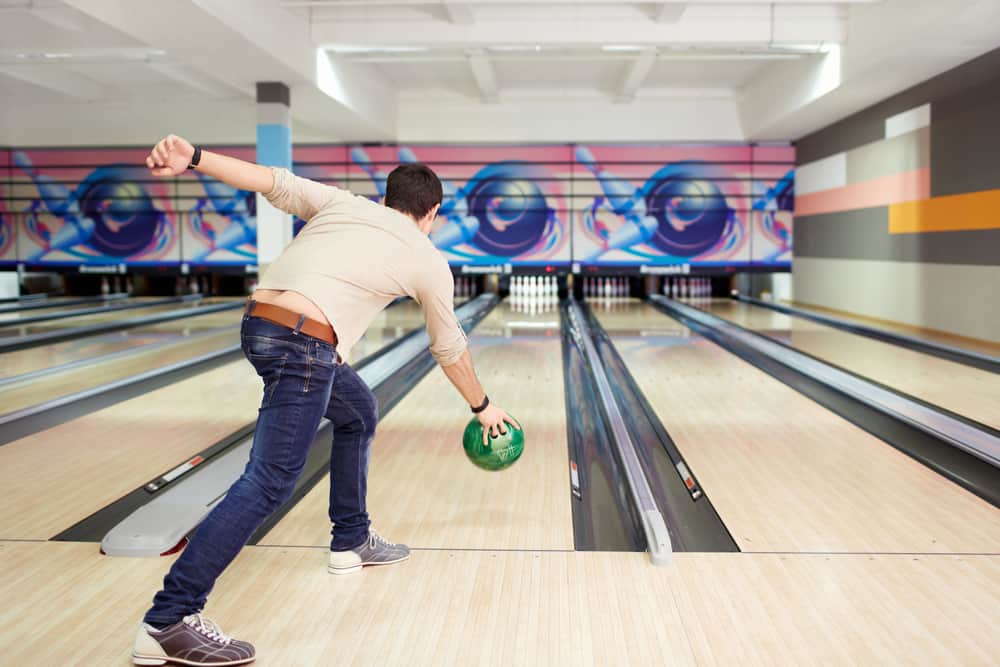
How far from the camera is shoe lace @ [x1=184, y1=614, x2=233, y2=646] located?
1.69 m

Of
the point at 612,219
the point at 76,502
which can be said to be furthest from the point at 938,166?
the point at 76,502

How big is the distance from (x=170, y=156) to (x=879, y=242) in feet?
25.6

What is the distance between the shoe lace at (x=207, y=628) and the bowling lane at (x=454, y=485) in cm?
67

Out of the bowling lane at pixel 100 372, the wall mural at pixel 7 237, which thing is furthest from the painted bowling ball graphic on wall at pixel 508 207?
the wall mural at pixel 7 237

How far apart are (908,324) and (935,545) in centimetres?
580

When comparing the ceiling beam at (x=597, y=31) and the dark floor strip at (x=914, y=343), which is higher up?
the ceiling beam at (x=597, y=31)

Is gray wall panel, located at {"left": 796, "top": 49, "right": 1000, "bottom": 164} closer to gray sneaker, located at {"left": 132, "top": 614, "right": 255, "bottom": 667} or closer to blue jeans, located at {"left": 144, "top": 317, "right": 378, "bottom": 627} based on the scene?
blue jeans, located at {"left": 144, "top": 317, "right": 378, "bottom": 627}

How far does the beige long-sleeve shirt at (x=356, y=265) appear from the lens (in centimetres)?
177

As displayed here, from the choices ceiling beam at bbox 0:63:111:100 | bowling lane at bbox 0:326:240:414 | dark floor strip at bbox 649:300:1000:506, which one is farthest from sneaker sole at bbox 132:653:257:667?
ceiling beam at bbox 0:63:111:100

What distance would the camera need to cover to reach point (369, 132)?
398 inches

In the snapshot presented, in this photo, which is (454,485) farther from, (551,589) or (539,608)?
(539,608)

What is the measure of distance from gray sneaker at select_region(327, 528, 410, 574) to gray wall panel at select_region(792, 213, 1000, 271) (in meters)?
5.63

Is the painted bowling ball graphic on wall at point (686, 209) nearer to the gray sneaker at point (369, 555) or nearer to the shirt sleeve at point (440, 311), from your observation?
the gray sneaker at point (369, 555)

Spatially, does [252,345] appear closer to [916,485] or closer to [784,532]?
[784,532]
